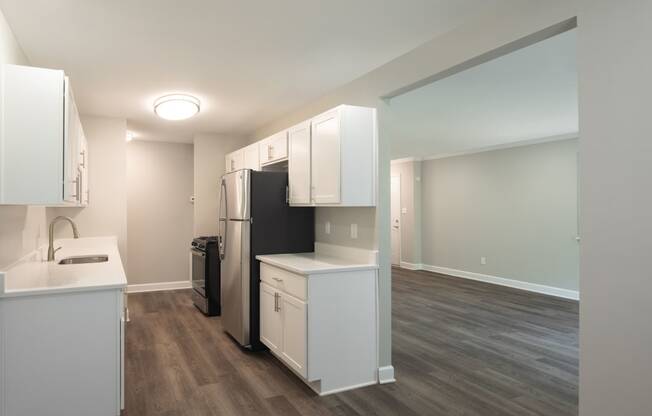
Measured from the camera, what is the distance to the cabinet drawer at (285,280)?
119 inches

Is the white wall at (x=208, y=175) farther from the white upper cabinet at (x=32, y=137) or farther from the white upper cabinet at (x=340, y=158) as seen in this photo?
the white upper cabinet at (x=32, y=137)

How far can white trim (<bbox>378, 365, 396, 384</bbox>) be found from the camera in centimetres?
316

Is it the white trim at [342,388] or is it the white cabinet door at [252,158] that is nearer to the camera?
the white trim at [342,388]

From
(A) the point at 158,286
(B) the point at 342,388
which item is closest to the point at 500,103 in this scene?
(B) the point at 342,388

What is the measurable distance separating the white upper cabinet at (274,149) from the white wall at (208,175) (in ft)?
5.47

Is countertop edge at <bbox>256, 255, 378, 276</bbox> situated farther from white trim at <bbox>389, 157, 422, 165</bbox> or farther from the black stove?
white trim at <bbox>389, 157, 422, 165</bbox>

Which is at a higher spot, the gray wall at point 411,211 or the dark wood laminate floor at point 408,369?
the gray wall at point 411,211

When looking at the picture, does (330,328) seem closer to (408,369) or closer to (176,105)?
(408,369)

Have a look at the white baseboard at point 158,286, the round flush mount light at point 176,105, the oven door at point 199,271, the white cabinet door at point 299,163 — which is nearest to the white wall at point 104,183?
the oven door at point 199,271

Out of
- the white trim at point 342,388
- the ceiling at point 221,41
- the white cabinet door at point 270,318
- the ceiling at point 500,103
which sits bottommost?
the white trim at point 342,388

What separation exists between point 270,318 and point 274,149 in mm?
1699

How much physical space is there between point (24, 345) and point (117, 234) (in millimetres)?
3134

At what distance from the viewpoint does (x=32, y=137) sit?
2.11 m

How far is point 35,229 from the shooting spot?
355 cm
